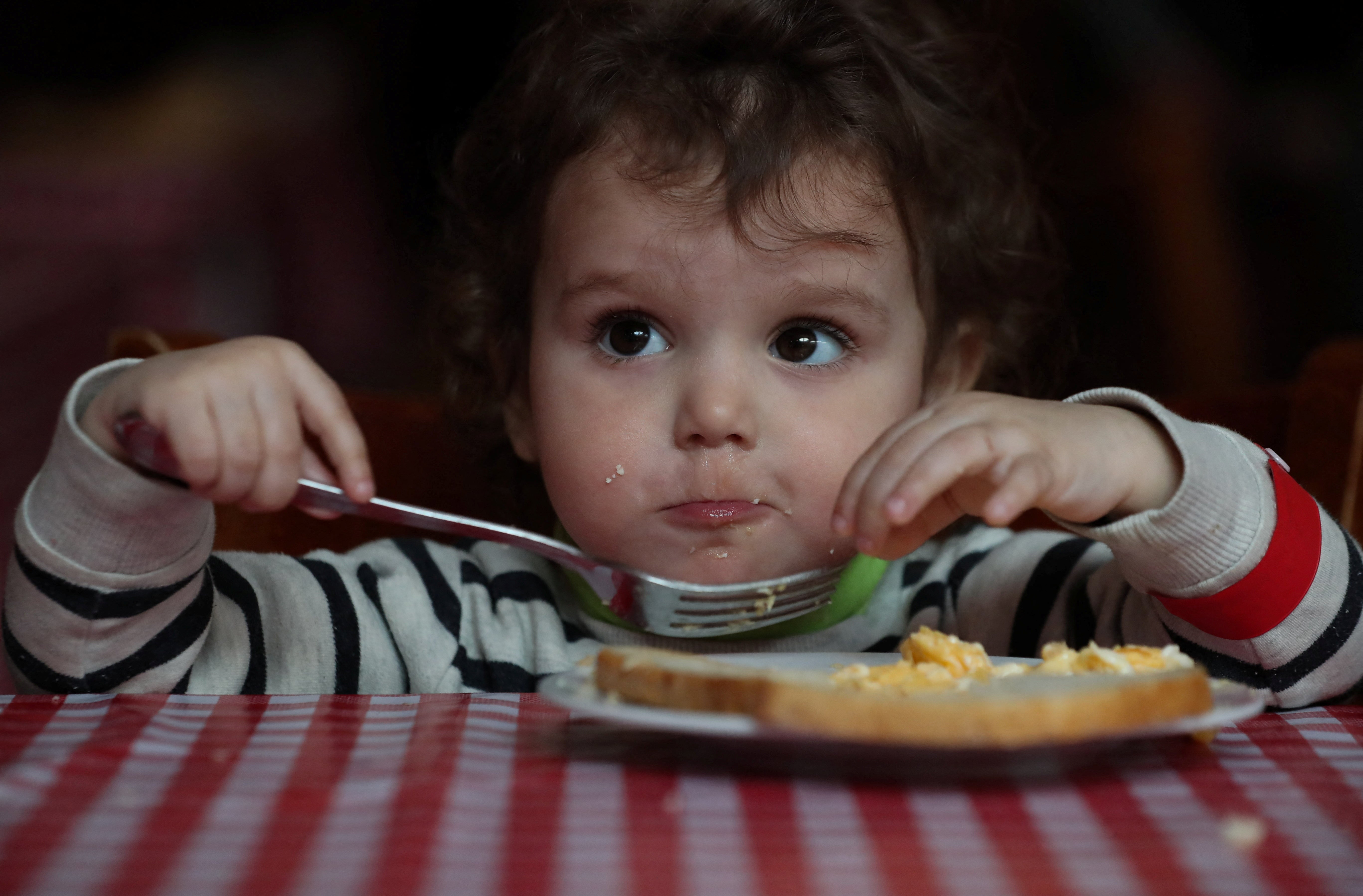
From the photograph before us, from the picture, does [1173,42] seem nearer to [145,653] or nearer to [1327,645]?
[1327,645]

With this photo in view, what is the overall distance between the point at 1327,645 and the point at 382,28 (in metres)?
2.96

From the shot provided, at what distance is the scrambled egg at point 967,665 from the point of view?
60 cm

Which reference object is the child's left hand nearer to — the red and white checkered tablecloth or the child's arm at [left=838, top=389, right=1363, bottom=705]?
the child's arm at [left=838, top=389, right=1363, bottom=705]

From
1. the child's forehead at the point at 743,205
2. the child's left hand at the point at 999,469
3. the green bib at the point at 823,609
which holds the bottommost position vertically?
the green bib at the point at 823,609

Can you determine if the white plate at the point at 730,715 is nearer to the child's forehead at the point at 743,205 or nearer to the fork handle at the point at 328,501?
the fork handle at the point at 328,501

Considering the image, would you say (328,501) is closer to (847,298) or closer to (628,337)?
(628,337)

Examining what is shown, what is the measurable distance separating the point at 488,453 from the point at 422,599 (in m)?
0.34

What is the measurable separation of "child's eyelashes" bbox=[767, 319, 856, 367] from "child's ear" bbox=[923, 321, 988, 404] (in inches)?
5.9

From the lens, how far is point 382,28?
3.23m

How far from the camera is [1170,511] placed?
769mm

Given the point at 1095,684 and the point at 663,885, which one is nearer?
the point at 663,885

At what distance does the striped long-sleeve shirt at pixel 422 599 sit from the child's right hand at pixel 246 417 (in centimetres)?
6

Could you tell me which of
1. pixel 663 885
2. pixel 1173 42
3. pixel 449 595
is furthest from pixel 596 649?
pixel 1173 42

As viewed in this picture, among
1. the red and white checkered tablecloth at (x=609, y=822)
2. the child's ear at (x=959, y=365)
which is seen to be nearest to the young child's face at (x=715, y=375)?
the child's ear at (x=959, y=365)
